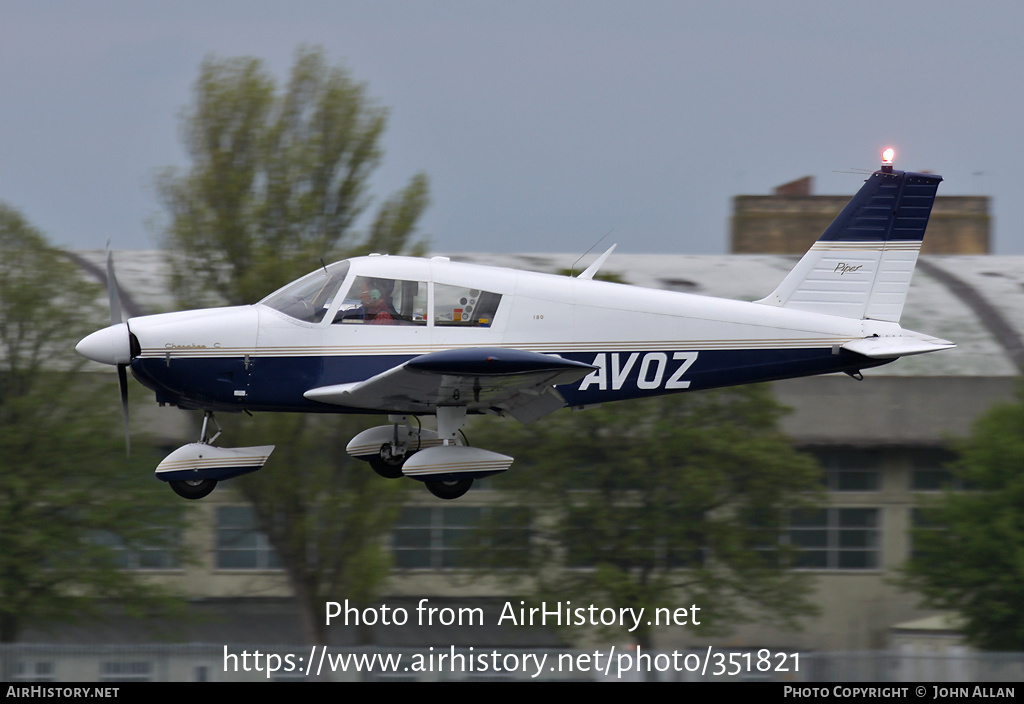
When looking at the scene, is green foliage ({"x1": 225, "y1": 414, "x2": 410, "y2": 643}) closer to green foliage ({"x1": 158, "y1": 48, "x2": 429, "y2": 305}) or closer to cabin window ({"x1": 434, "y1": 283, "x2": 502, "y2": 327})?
green foliage ({"x1": 158, "y1": 48, "x2": 429, "y2": 305})

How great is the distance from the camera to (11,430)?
1058 inches

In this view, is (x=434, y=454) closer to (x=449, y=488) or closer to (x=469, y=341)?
(x=449, y=488)

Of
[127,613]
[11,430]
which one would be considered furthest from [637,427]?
Answer: [11,430]

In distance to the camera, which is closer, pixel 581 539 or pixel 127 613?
pixel 127 613

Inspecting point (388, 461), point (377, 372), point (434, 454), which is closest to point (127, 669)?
point (388, 461)

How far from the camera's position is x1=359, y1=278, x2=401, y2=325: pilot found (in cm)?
1119

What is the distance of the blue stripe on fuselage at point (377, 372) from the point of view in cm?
1122

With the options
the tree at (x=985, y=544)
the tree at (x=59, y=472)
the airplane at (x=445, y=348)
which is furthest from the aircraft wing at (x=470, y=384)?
the tree at (x=985, y=544)

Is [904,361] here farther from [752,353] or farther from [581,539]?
[752,353]

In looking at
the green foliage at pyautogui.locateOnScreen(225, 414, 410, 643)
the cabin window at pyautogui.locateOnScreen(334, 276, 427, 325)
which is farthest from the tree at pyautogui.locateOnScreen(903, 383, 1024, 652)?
the cabin window at pyautogui.locateOnScreen(334, 276, 427, 325)

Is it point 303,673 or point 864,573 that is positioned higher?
point 864,573
